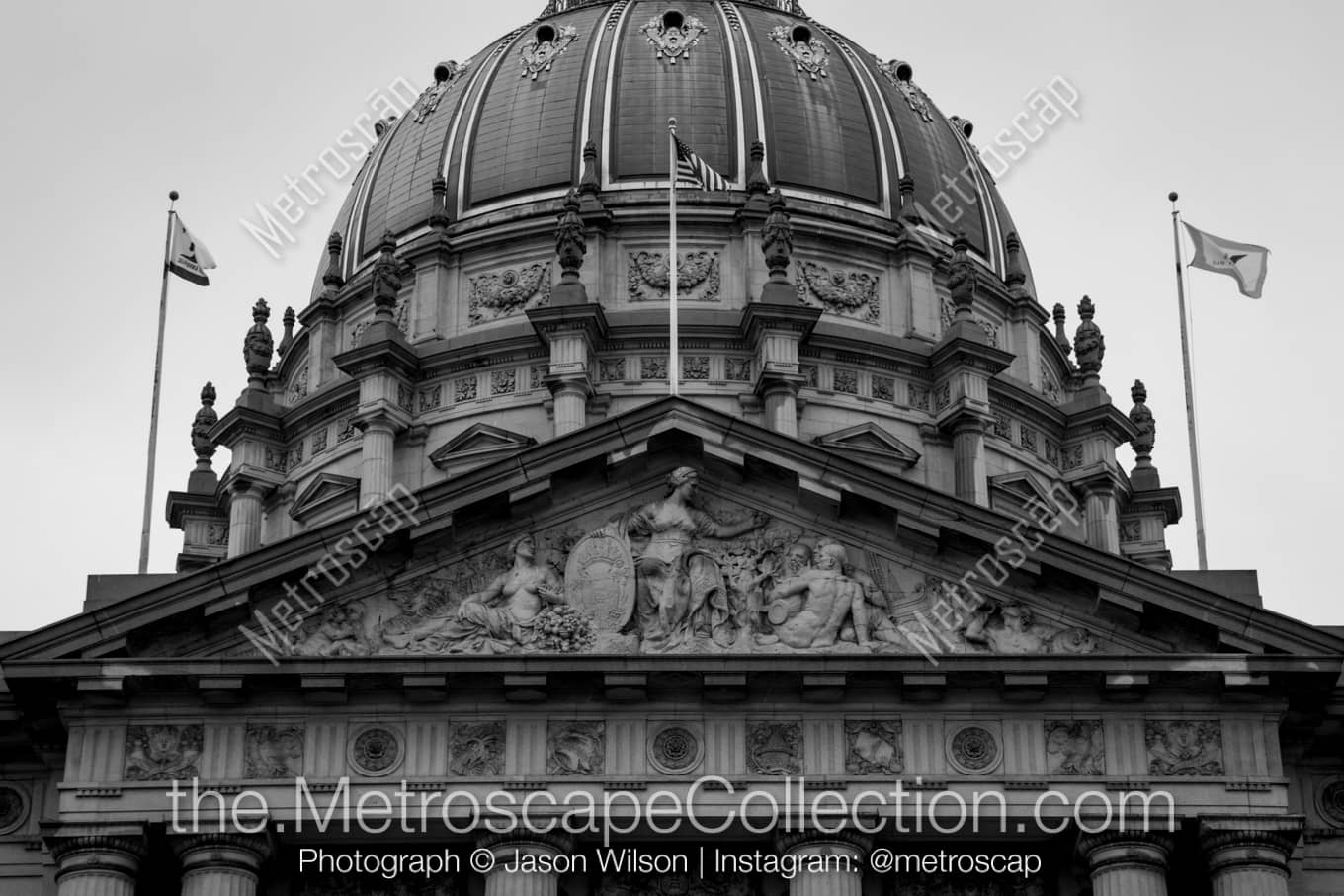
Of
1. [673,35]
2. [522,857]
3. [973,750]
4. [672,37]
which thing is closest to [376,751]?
[522,857]

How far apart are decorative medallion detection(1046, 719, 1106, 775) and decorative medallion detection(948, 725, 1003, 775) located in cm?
79

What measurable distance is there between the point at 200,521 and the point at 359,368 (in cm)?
810

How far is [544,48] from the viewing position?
71.1m

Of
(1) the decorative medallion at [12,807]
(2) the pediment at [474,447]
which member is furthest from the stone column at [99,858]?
(2) the pediment at [474,447]

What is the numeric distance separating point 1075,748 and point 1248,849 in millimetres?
2901

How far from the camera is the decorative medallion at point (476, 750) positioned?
38.3m

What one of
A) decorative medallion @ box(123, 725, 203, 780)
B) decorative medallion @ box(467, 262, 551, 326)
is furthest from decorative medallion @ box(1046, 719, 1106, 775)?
decorative medallion @ box(467, 262, 551, 326)

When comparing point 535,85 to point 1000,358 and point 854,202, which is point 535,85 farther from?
point 1000,358

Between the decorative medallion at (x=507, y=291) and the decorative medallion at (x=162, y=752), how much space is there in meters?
26.9

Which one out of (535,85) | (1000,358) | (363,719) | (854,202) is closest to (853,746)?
(363,719)

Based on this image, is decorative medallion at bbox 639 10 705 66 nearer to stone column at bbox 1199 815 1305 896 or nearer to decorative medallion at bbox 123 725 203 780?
decorative medallion at bbox 123 725 203 780

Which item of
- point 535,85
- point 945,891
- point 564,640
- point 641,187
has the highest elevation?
point 535,85

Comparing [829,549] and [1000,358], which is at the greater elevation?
[1000,358]

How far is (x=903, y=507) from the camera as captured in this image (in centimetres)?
3928
